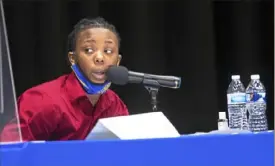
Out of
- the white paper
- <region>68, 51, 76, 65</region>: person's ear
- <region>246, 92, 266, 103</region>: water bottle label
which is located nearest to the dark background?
<region>68, 51, 76, 65</region>: person's ear

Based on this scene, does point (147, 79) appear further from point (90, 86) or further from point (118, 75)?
point (90, 86)

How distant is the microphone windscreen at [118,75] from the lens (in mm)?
1512

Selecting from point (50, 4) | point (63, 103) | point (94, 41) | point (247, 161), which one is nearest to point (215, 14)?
point (50, 4)

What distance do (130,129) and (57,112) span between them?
18.0 inches

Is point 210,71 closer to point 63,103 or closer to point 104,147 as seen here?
point 63,103

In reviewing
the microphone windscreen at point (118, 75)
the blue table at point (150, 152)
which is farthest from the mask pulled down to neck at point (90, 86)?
the blue table at point (150, 152)

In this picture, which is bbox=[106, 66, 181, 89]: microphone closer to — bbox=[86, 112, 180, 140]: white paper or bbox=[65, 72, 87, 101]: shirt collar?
bbox=[86, 112, 180, 140]: white paper

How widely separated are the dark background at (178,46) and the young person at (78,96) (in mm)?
1019

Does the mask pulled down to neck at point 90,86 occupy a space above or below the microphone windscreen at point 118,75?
below

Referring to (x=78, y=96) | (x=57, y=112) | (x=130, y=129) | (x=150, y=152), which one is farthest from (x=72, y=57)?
(x=150, y=152)

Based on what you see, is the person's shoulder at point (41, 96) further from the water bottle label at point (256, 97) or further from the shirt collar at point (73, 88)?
the water bottle label at point (256, 97)

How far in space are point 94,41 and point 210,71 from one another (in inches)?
56.1

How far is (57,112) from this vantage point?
5.86 feet

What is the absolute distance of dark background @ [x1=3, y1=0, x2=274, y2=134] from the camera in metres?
3.12
